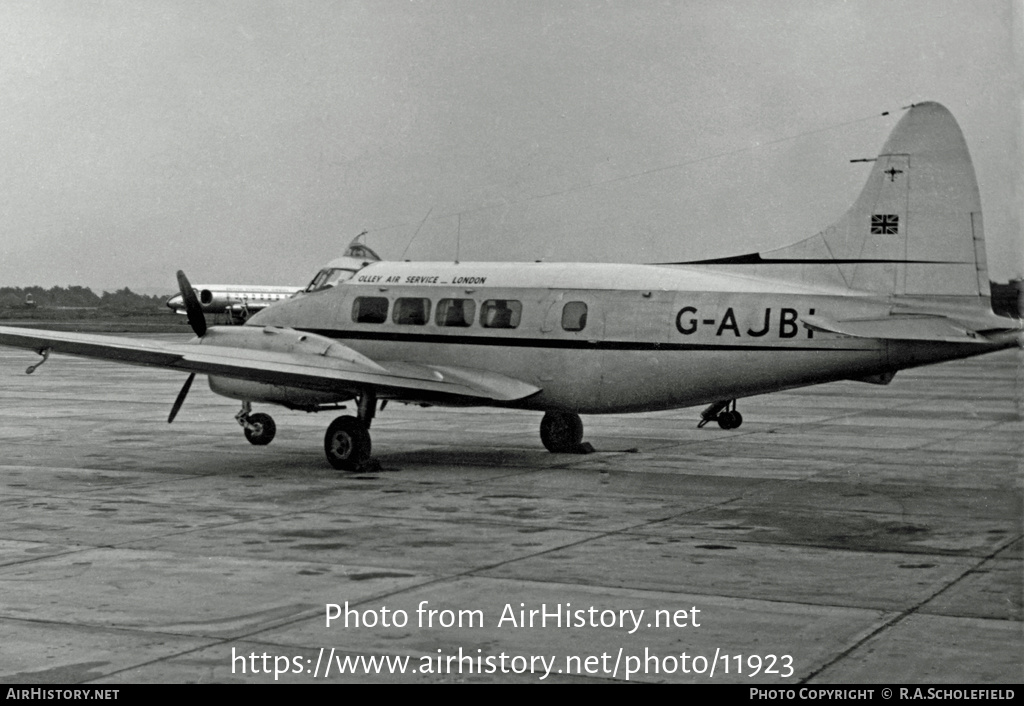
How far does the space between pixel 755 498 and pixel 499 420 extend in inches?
483

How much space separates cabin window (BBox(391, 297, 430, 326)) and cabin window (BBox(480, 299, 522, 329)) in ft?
3.52

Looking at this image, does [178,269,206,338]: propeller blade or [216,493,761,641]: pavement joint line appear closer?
[216,493,761,641]: pavement joint line

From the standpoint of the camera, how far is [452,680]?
776 cm

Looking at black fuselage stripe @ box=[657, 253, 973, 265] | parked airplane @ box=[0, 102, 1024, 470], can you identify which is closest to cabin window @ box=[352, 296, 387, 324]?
parked airplane @ box=[0, 102, 1024, 470]

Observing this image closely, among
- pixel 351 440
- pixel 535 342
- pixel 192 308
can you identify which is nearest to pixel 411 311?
pixel 535 342

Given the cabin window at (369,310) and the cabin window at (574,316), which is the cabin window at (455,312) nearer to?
the cabin window at (369,310)

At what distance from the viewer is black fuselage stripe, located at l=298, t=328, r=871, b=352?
17.0m

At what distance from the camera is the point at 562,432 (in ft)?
67.7

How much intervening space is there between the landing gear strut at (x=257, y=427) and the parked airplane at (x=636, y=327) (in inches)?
62.4

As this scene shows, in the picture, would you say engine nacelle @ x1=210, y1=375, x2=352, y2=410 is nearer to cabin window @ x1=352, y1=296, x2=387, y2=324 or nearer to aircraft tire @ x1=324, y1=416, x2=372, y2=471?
aircraft tire @ x1=324, y1=416, x2=372, y2=471

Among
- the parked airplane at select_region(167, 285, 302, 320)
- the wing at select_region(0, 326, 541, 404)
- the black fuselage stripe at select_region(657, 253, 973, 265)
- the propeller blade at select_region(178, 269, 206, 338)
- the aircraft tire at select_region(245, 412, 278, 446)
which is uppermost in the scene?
the parked airplane at select_region(167, 285, 302, 320)

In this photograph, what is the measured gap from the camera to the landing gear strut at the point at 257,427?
2136cm
